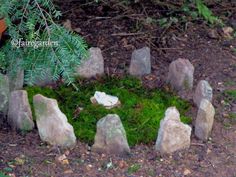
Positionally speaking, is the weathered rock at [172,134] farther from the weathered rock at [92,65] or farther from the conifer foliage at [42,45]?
the weathered rock at [92,65]

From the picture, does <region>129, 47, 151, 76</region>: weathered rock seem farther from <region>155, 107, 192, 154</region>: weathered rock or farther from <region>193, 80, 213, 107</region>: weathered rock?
<region>155, 107, 192, 154</region>: weathered rock

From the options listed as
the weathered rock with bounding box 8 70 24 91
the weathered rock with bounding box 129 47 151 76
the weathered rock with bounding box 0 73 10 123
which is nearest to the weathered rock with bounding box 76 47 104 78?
the weathered rock with bounding box 129 47 151 76

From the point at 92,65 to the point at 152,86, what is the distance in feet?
1.12

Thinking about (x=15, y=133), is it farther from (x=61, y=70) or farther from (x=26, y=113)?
(x=61, y=70)

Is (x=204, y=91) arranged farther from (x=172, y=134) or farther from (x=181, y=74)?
(x=172, y=134)

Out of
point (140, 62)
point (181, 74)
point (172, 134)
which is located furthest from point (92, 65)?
point (172, 134)

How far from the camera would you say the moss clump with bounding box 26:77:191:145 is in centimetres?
257

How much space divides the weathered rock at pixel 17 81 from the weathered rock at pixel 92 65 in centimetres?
33

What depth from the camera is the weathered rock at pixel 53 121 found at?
2.40 m

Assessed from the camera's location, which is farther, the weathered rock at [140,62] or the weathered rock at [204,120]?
the weathered rock at [140,62]

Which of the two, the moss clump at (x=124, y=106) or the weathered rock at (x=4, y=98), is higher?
the weathered rock at (x=4, y=98)

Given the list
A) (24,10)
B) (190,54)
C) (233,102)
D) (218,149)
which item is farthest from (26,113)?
(190,54)

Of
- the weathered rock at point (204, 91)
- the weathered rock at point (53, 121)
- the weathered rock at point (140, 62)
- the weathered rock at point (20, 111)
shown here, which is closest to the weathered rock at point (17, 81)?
the weathered rock at point (20, 111)

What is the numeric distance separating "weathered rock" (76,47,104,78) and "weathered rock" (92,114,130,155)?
0.75m
